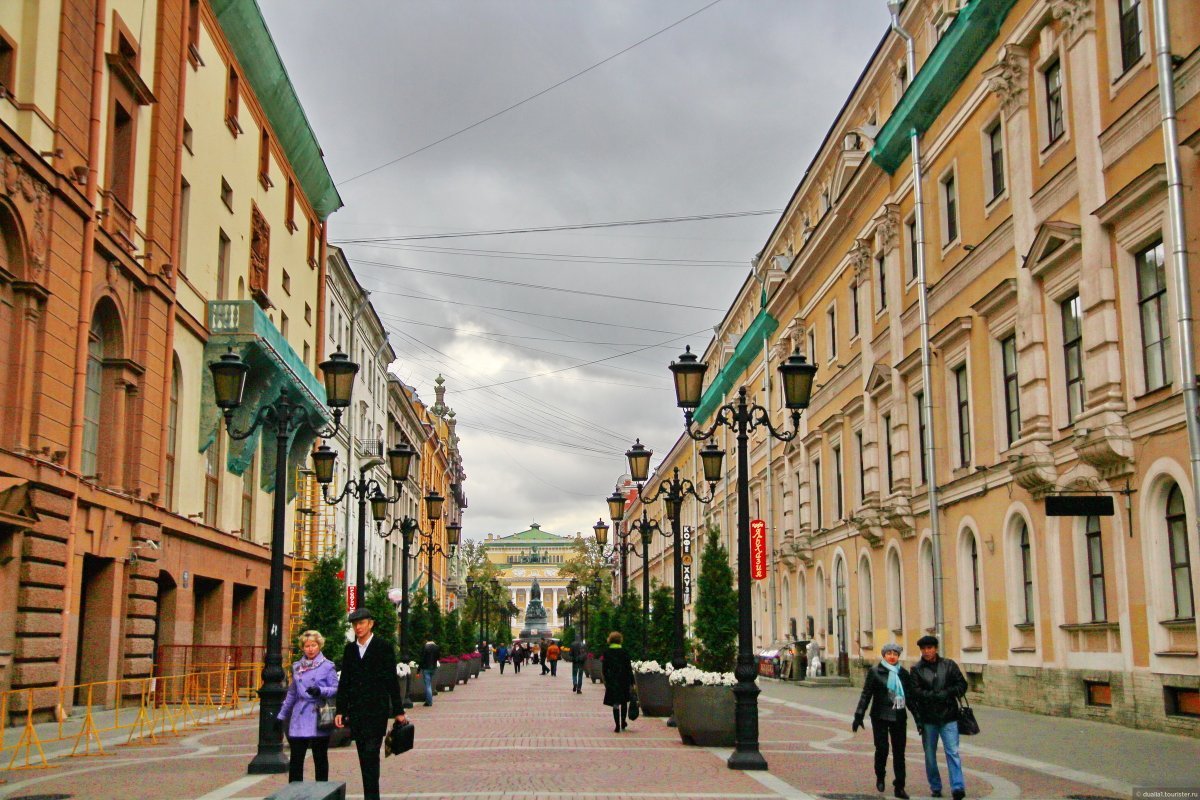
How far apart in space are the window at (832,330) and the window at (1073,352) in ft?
61.5

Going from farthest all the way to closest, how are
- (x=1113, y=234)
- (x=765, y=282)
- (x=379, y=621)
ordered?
(x=765, y=282)
(x=379, y=621)
(x=1113, y=234)

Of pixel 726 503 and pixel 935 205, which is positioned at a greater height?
pixel 935 205

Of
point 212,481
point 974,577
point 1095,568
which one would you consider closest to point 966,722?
point 1095,568

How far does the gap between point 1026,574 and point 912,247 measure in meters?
10.5

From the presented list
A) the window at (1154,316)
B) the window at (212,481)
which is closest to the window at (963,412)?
the window at (1154,316)

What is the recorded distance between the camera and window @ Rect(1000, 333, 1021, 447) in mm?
24609

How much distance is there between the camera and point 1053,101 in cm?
2247

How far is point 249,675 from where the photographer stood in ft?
106

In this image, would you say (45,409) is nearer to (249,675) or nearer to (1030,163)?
(249,675)

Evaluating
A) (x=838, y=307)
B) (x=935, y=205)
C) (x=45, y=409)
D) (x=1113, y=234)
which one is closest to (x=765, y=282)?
(x=838, y=307)

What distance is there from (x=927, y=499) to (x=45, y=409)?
19801 mm

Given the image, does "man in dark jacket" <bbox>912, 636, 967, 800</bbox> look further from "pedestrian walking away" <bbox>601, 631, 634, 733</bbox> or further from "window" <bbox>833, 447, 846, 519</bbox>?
"window" <bbox>833, 447, 846, 519</bbox>

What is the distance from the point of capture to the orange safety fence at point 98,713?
16.2 meters

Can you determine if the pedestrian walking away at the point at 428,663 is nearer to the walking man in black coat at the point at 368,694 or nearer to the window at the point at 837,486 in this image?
the window at the point at 837,486
